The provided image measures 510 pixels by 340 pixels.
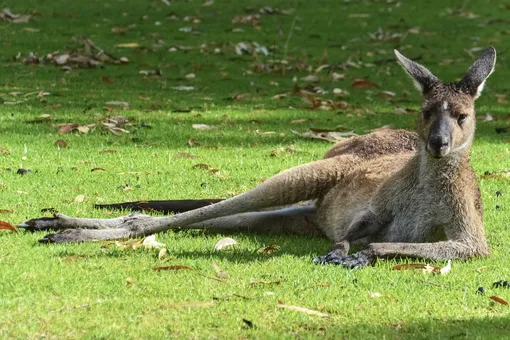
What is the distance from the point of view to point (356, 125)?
397 inches

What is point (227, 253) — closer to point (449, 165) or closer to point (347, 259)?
point (347, 259)

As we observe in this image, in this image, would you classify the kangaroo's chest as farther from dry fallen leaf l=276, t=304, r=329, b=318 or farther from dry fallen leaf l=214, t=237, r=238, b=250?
dry fallen leaf l=276, t=304, r=329, b=318

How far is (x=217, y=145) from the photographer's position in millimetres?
9000

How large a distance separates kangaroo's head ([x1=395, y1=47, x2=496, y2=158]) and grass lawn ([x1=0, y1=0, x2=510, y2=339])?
719 millimetres

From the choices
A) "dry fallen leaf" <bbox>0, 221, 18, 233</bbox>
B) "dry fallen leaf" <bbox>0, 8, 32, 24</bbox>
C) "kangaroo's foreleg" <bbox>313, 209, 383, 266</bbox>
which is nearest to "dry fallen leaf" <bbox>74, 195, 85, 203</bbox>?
"dry fallen leaf" <bbox>0, 221, 18, 233</bbox>

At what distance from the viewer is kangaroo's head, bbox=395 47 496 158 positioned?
537 cm

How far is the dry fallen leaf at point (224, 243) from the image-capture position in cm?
564

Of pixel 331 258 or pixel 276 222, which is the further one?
pixel 276 222

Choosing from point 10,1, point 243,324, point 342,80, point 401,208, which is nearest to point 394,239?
point 401,208

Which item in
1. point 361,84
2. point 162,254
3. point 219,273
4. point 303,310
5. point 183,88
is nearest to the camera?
point 303,310

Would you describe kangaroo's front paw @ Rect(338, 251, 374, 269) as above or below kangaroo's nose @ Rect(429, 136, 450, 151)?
below

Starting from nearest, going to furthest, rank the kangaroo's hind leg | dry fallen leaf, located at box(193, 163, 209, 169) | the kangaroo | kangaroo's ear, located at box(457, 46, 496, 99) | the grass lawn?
the grass lawn, the kangaroo, kangaroo's ear, located at box(457, 46, 496, 99), the kangaroo's hind leg, dry fallen leaf, located at box(193, 163, 209, 169)

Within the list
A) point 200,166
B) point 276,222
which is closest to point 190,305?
point 276,222

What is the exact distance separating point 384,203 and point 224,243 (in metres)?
1.04
